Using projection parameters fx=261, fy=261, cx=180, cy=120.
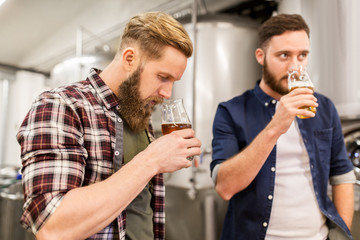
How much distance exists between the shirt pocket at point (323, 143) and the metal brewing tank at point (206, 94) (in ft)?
4.44

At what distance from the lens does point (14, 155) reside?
586cm

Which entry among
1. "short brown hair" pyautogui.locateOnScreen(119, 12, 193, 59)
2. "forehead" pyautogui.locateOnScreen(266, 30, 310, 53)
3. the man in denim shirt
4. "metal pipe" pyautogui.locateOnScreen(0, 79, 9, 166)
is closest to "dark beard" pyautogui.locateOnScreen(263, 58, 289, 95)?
the man in denim shirt

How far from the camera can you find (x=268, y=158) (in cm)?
136

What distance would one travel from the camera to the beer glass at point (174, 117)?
1036mm

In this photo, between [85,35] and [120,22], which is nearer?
[120,22]

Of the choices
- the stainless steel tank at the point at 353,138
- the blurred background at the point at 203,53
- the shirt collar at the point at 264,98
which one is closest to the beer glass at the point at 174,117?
the shirt collar at the point at 264,98

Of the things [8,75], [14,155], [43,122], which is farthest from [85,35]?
[43,122]

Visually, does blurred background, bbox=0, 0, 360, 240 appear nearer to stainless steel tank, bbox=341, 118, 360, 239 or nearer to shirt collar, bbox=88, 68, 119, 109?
stainless steel tank, bbox=341, 118, 360, 239

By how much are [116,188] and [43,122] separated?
0.31 m

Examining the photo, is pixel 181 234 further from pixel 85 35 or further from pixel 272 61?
Result: pixel 85 35

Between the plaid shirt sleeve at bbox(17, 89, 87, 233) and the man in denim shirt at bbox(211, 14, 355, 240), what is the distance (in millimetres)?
774

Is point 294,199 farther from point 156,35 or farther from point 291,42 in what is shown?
point 156,35

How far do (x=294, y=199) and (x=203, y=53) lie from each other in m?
1.92

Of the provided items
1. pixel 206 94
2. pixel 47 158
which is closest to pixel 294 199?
pixel 47 158
